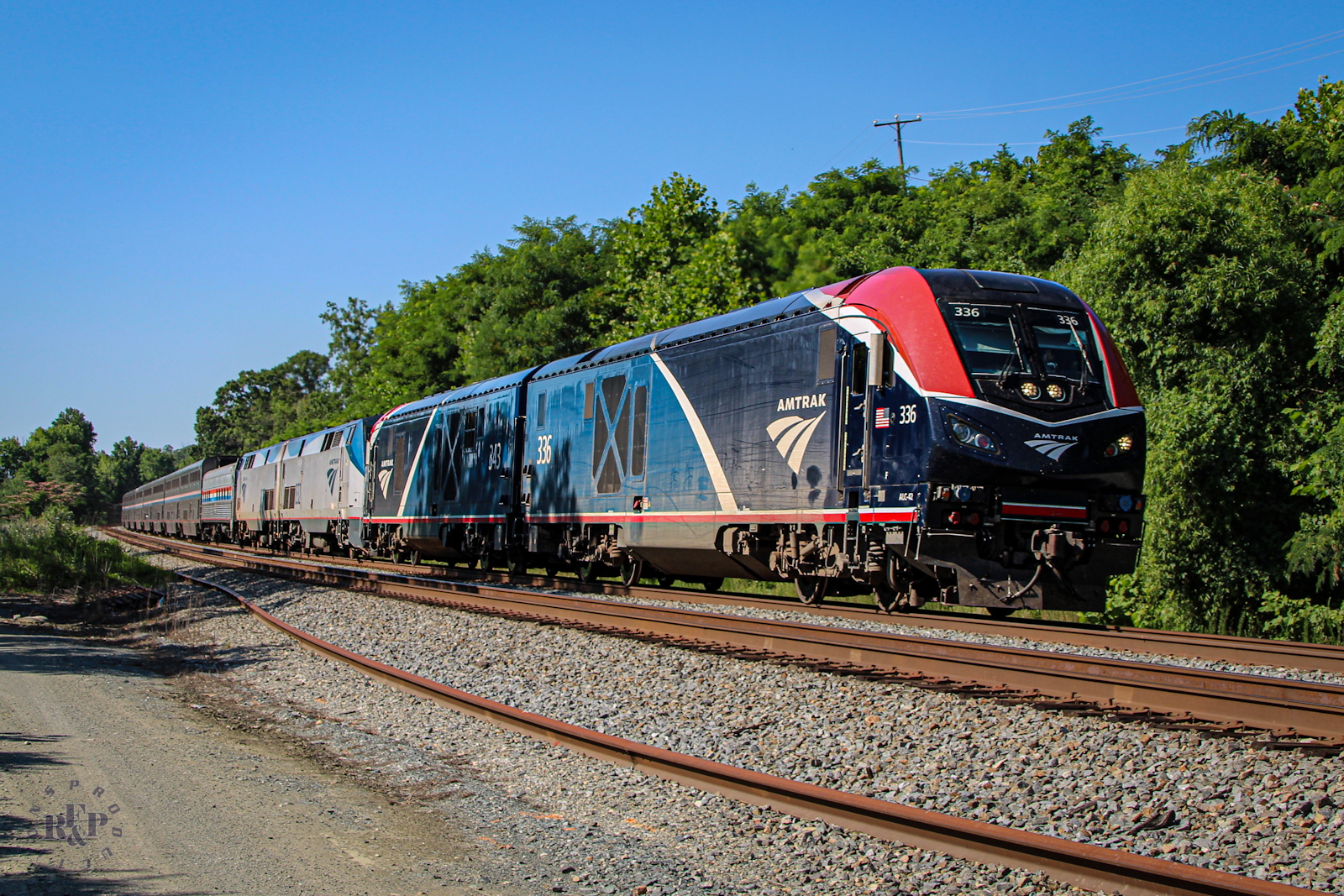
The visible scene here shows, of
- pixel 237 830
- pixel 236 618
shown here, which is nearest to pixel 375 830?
pixel 237 830

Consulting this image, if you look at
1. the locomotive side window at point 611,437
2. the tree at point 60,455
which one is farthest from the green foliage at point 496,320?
the tree at point 60,455

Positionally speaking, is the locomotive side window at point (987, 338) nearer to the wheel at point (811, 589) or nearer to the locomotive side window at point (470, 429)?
the wheel at point (811, 589)

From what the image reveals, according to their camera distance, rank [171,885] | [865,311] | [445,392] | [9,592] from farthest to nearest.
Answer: [445,392] → [9,592] → [865,311] → [171,885]

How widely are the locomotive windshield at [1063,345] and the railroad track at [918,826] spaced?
241 inches

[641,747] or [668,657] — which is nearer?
[641,747]

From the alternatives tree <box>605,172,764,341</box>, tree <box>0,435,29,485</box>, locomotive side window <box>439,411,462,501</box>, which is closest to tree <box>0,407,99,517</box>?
tree <box>0,435,29,485</box>

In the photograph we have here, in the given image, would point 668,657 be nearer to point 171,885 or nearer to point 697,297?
point 171,885

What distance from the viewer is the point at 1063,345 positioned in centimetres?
1018

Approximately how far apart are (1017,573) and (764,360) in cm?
407

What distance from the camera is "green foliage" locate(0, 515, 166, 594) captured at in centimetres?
1878

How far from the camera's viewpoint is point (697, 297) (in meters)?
31.9

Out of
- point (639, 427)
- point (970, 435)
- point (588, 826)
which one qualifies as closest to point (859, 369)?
point (970, 435)

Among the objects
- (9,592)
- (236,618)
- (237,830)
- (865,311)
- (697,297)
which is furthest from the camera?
(697,297)

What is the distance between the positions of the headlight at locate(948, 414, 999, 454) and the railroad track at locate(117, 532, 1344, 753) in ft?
6.50
